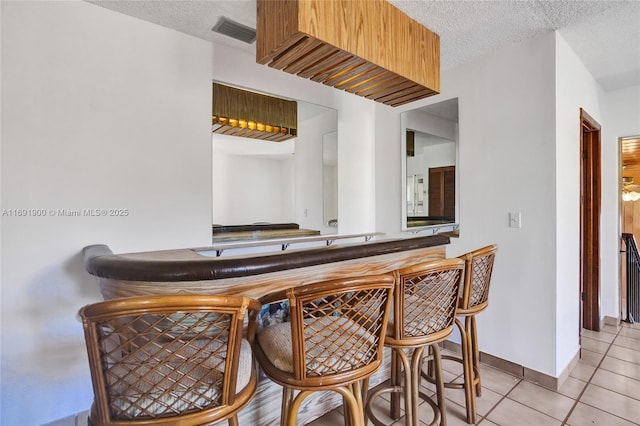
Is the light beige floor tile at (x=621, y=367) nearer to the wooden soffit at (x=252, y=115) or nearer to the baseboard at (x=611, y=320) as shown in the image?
the baseboard at (x=611, y=320)

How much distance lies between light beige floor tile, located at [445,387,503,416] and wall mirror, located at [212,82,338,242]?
1800mm

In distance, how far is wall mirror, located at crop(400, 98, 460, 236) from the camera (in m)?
2.86

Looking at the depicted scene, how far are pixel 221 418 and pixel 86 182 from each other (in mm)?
1703

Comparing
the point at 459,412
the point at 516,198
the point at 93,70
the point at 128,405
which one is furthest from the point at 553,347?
the point at 93,70

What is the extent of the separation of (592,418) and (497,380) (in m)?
0.55

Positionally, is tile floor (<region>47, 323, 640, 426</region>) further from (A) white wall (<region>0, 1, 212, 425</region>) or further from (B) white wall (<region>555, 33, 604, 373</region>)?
(A) white wall (<region>0, 1, 212, 425</region>)

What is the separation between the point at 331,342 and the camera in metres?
1.15

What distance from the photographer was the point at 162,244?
223 cm

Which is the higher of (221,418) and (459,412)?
(221,418)

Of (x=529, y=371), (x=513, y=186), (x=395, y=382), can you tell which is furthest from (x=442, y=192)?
(x=395, y=382)

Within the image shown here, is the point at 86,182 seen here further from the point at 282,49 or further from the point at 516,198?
the point at 516,198

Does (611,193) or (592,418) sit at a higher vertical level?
(611,193)

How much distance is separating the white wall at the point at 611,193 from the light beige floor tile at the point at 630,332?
142 mm

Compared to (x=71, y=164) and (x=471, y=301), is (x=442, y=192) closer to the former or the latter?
(x=471, y=301)
